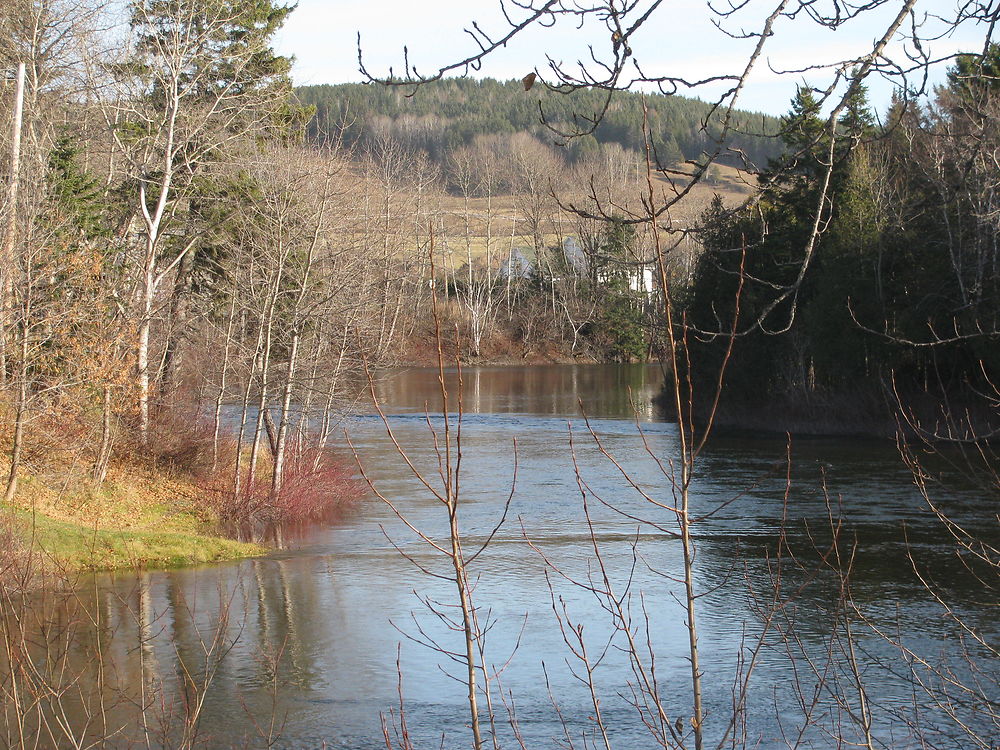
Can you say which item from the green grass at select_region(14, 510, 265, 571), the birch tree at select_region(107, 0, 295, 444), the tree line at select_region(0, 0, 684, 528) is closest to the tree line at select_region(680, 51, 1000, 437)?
the tree line at select_region(0, 0, 684, 528)

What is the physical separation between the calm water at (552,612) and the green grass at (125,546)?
1.97 feet

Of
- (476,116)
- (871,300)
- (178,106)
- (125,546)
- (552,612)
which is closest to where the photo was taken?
(552,612)

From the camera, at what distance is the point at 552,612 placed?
17.0 meters

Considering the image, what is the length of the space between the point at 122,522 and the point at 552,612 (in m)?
9.39

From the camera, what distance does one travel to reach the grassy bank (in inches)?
693

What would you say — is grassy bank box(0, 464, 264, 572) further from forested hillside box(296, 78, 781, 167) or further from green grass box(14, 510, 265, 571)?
forested hillside box(296, 78, 781, 167)

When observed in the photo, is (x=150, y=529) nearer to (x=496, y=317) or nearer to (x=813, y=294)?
(x=813, y=294)

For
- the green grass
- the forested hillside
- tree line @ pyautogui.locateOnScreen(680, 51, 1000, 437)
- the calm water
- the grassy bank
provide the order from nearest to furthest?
the calm water < the green grass < the grassy bank < tree line @ pyautogui.locateOnScreen(680, 51, 1000, 437) < the forested hillside

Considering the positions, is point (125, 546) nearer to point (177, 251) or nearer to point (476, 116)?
point (177, 251)

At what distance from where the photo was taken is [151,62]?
2972 centimetres

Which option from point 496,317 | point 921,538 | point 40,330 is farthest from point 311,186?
point 496,317

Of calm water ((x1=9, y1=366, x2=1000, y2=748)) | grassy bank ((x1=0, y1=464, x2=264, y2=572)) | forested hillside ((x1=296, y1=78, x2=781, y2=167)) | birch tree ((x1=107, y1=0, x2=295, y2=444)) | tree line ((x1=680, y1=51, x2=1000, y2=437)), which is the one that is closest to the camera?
calm water ((x1=9, y1=366, x2=1000, y2=748))

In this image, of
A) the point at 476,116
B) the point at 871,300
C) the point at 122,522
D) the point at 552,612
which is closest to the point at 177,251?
the point at 122,522

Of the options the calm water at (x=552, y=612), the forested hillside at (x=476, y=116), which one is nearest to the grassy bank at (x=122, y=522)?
the calm water at (x=552, y=612)
